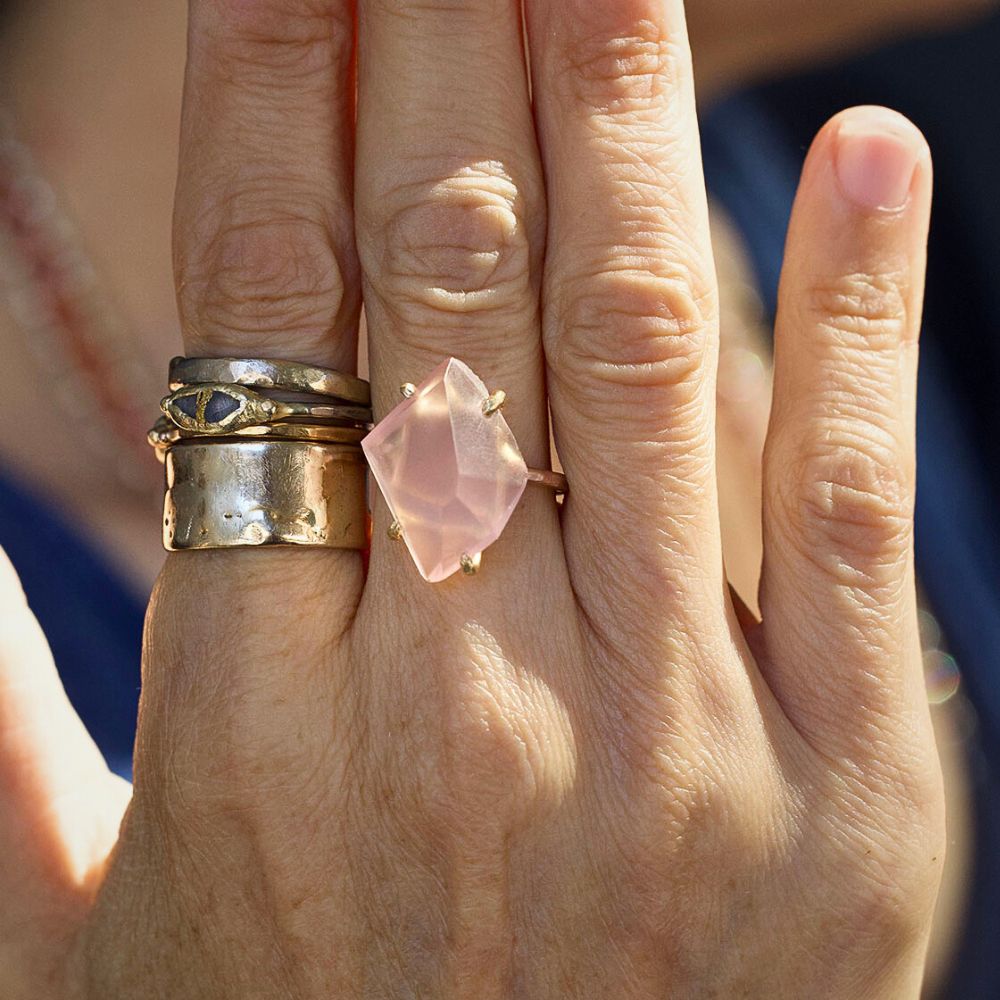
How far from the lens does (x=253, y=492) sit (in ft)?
2.72

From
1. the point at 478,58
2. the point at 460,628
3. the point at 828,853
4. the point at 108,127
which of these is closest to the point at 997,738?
the point at 828,853

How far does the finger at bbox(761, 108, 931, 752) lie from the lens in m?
0.91

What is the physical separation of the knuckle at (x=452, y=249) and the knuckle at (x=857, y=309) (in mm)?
273

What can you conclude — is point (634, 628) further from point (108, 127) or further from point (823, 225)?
point (108, 127)

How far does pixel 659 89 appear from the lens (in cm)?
87

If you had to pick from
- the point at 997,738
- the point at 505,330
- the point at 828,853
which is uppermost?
the point at 505,330

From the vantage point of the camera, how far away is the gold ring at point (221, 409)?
81 centimetres

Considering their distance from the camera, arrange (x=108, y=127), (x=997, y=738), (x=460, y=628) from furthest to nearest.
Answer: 1. (x=997, y=738)
2. (x=108, y=127)
3. (x=460, y=628)

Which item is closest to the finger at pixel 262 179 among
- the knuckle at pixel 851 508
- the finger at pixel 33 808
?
the finger at pixel 33 808

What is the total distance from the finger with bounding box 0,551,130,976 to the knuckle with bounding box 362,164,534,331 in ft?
1.43

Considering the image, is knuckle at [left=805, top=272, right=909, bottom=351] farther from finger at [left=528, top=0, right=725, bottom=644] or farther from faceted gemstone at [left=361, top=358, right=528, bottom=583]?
faceted gemstone at [left=361, top=358, right=528, bottom=583]

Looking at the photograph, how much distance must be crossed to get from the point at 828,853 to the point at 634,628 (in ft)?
0.82

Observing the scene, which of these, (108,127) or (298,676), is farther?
(108,127)

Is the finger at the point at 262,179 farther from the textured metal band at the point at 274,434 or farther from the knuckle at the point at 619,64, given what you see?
the knuckle at the point at 619,64
